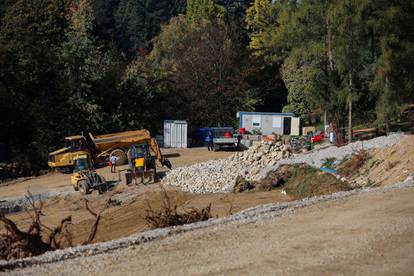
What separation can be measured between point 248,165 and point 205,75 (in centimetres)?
2256

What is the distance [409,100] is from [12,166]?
24060mm

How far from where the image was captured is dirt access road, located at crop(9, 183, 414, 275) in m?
10.1

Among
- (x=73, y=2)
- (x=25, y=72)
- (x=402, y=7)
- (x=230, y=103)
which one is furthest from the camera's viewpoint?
(x=73, y=2)

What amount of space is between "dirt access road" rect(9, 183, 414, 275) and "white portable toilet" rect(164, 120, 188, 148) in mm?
29809

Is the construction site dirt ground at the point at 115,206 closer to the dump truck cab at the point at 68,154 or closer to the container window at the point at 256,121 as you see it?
the dump truck cab at the point at 68,154

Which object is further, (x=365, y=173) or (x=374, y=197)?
(x=365, y=173)

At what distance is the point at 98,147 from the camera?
34.8m

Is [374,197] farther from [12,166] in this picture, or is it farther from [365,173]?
[12,166]

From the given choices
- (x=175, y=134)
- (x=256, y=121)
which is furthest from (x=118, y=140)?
(x=256, y=121)

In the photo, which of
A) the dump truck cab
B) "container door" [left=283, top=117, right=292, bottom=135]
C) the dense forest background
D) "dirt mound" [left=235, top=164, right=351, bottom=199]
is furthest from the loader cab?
"container door" [left=283, top=117, right=292, bottom=135]

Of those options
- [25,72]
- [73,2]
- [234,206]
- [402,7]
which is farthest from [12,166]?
[73,2]

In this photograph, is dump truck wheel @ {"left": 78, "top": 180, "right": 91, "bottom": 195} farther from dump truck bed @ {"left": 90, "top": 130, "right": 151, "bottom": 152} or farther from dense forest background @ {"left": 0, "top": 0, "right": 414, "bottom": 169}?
dense forest background @ {"left": 0, "top": 0, "right": 414, "bottom": 169}

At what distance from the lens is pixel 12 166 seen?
36.1 metres

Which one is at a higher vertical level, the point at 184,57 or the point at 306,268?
the point at 184,57
